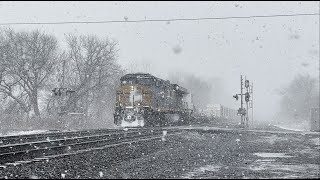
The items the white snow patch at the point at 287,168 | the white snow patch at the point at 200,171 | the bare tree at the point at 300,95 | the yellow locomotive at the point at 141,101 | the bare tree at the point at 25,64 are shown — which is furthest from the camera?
the bare tree at the point at 300,95

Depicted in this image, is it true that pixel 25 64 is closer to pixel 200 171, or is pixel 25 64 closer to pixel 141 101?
pixel 141 101

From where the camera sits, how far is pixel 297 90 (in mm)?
97125

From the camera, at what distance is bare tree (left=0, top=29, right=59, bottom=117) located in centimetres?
4825

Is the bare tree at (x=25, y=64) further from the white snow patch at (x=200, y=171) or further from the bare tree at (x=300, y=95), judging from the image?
the bare tree at (x=300, y=95)

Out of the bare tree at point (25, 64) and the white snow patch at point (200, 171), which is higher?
the bare tree at point (25, 64)

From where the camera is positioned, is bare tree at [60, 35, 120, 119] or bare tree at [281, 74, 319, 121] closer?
bare tree at [60, 35, 120, 119]

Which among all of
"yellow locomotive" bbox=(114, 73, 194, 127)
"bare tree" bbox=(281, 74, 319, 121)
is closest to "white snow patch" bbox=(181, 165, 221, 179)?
"yellow locomotive" bbox=(114, 73, 194, 127)

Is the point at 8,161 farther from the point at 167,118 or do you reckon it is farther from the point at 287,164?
the point at 167,118

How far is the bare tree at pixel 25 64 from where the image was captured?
48.2 m

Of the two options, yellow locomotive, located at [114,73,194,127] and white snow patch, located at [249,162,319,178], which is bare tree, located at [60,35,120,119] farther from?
white snow patch, located at [249,162,319,178]

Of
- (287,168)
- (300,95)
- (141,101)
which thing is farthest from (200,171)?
(300,95)

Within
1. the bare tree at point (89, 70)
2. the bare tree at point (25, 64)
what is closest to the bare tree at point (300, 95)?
the bare tree at point (89, 70)

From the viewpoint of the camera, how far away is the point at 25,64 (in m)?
50.4

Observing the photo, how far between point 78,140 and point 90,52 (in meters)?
39.5
